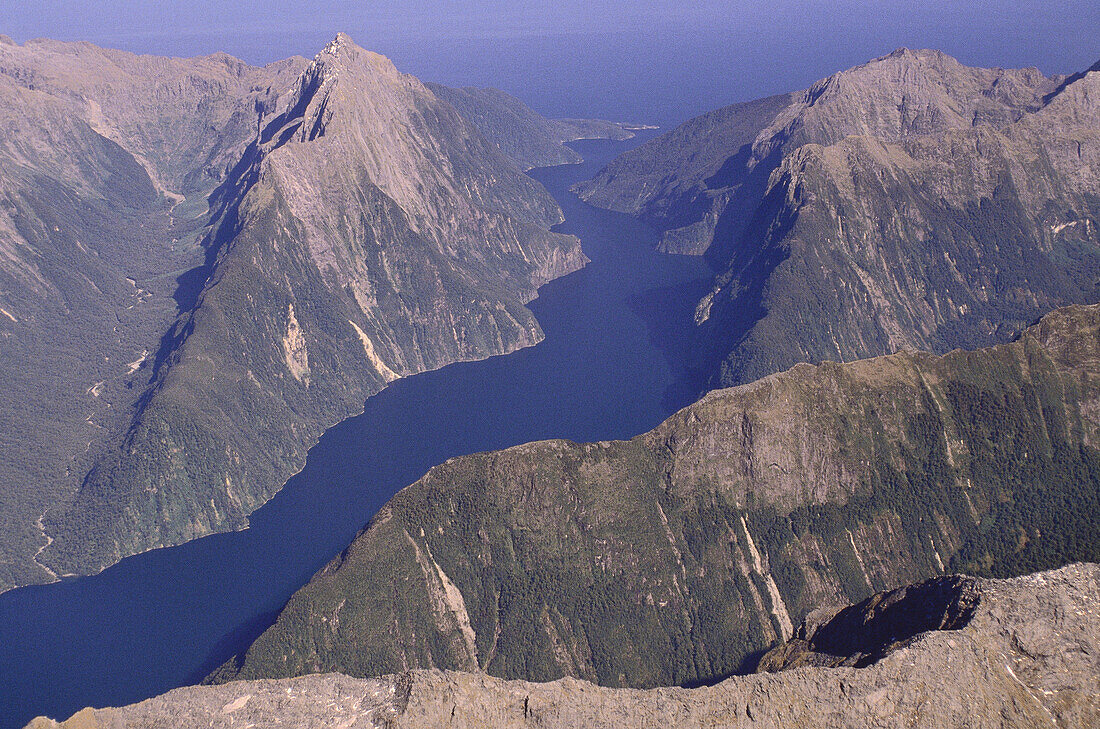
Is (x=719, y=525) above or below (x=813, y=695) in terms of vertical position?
below

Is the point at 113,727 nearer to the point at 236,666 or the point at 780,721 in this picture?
the point at 780,721

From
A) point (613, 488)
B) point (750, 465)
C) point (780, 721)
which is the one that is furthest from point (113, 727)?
point (750, 465)

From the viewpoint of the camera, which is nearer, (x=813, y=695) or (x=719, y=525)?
(x=813, y=695)

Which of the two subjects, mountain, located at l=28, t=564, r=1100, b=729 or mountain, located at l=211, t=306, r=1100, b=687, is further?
mountain, located at l=211, t=306, r=1100, b=687

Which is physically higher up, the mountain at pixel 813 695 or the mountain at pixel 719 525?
the mountain at pixel 813 695
